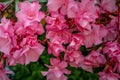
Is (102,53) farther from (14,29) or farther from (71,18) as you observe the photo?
(14,29)

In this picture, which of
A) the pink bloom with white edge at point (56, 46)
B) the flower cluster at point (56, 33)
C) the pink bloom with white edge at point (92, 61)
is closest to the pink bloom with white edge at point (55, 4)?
the flower cluster at point (56, 33)

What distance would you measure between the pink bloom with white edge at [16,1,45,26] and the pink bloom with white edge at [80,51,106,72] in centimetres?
22

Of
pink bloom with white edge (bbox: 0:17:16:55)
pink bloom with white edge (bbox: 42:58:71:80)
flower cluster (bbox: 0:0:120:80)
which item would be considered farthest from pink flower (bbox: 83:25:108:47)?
pink bloom with white edge (bbox: 0:17:16:55)

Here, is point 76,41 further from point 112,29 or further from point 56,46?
point 112,29

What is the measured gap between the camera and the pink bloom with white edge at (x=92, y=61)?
1.21 meters

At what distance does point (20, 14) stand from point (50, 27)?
0.10 metres

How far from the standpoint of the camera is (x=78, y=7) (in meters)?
1.13

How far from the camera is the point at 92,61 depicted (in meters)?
1.22

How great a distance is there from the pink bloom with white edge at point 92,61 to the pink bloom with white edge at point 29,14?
0.22 metres

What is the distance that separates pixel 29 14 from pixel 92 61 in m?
0.27

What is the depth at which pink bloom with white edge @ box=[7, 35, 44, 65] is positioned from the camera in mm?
1102

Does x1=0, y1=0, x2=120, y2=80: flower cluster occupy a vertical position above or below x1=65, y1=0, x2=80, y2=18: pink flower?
below

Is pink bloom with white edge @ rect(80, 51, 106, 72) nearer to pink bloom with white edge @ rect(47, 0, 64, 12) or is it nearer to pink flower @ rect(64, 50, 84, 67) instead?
pink flower @ rect(64, 50, 84, 67)

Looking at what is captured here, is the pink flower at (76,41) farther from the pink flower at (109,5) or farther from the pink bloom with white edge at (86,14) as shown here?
the pink flower at (109,5)
